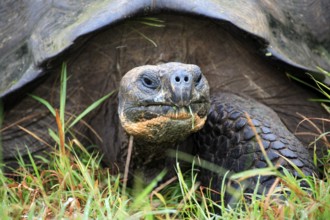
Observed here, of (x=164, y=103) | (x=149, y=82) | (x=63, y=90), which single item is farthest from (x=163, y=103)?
(x=63, y=90)

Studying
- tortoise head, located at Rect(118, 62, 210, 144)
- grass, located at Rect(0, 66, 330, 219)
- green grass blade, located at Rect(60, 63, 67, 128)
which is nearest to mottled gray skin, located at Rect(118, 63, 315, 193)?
tortoise head, located at Rect(118, 62, 210, 144)

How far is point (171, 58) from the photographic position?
3.92 m

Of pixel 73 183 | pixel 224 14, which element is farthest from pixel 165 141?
pixel 224 14

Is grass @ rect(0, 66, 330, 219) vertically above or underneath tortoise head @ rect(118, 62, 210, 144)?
underneath

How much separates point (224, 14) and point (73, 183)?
3.67ft

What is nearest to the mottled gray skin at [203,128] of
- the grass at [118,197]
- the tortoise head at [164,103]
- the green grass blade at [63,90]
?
the tortoise head at [164,103]

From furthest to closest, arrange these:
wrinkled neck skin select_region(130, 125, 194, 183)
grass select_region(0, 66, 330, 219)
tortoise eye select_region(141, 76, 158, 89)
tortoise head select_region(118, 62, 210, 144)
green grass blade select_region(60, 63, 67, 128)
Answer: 1. green grass blade select_region(60, 63, 67, 128)
2. wrinkled neck skin select_region(130, 125, 194, 183)
3. tortoise eye select_region(141, 76, 158, 89)
4. tortoise head select_region(118, 62, 210, 144)
5. grass select_region(0, 66, 330, 219)

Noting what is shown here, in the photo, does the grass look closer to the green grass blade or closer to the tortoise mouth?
the green grass blade

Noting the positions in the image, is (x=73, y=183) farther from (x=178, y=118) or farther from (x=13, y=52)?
(x=13, y=52)

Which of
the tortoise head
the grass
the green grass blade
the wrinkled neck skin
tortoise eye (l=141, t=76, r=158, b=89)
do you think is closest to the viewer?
the grass

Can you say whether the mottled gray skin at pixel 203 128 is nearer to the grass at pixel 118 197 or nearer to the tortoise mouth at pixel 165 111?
the tortoise mouth at pixel 165 111

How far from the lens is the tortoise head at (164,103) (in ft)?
10.2

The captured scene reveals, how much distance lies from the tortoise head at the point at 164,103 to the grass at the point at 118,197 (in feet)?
0.61

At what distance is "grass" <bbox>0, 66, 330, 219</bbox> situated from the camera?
8.53 feet
